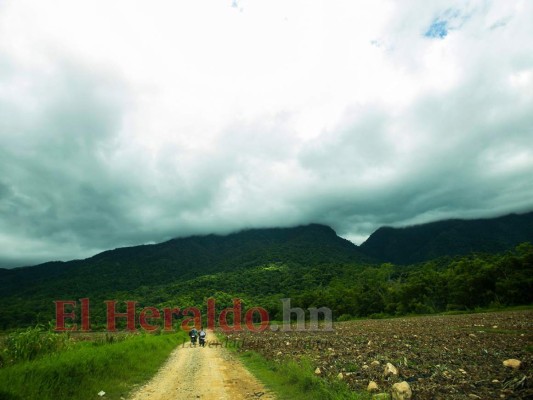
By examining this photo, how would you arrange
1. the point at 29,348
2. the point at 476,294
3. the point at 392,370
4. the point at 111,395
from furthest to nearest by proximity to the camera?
the point at 476,294 → the point at 29,348 → the point at 111,395 → the point at 392,370

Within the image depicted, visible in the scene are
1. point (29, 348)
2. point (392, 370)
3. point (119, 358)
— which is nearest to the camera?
point (392, 370)

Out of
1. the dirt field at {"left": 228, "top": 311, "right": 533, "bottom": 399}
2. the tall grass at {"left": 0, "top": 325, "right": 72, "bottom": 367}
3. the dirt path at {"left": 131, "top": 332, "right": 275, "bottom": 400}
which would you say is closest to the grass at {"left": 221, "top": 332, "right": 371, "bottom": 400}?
the dirt path at {"left": 131, "top": 332, "right": 275, "bottom": 400}

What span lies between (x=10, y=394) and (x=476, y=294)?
7409 cm

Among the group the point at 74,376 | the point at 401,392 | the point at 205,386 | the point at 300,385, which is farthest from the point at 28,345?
the point at 401,392

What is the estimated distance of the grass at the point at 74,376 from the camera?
8.84 m

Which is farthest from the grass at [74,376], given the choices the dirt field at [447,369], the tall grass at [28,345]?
the dirt field at [447,369]

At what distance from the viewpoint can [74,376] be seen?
1113 centimetres

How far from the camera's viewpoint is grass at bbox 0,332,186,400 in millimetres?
8844

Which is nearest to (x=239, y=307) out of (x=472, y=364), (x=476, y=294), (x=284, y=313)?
(x=284, y=313)

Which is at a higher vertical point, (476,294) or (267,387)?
(267,387)

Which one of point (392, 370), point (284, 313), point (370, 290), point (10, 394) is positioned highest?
point (10, 394)

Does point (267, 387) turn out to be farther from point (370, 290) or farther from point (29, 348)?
point (370, 290)

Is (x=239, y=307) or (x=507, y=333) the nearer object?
(x=507, y=333)

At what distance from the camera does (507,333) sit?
2006cm
